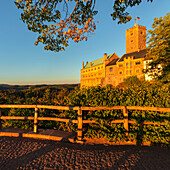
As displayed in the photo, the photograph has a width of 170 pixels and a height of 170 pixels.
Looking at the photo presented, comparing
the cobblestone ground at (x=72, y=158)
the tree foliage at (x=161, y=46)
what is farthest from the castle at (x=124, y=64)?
the cobblestone ground at (x=72, y=158)

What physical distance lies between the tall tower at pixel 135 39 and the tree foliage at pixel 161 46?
121 feet

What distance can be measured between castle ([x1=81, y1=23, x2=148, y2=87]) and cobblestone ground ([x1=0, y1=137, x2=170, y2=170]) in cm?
4144

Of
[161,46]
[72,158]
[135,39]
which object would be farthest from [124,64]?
[72,158]

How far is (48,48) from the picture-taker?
5895 millimetres

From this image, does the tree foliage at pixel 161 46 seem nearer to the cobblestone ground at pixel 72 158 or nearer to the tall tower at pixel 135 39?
the cobblestone ground at pixel 72 158

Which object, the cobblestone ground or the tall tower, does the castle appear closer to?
the tall tower

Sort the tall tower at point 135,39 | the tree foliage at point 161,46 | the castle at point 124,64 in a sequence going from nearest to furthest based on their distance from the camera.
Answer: the tree foliage at point 161,46 → the castle at point 124,64 → the tall tower at point 135,39

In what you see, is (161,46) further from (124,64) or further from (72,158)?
(124,64)

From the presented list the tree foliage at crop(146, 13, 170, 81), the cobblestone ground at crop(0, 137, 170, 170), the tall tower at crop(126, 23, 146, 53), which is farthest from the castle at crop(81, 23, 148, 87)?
the cobblestone ground at crop(0, 137, 170, 170)

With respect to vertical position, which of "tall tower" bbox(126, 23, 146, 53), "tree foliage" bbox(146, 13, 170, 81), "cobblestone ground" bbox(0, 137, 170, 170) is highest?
"tall tower" bbox(126, 23, 146, 53)

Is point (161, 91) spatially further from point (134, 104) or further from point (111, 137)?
point (111, 137)

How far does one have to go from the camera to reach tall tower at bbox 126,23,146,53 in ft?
171

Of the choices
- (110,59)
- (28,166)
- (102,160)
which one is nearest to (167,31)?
(102,160)

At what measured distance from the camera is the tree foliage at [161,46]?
14.4 metres
